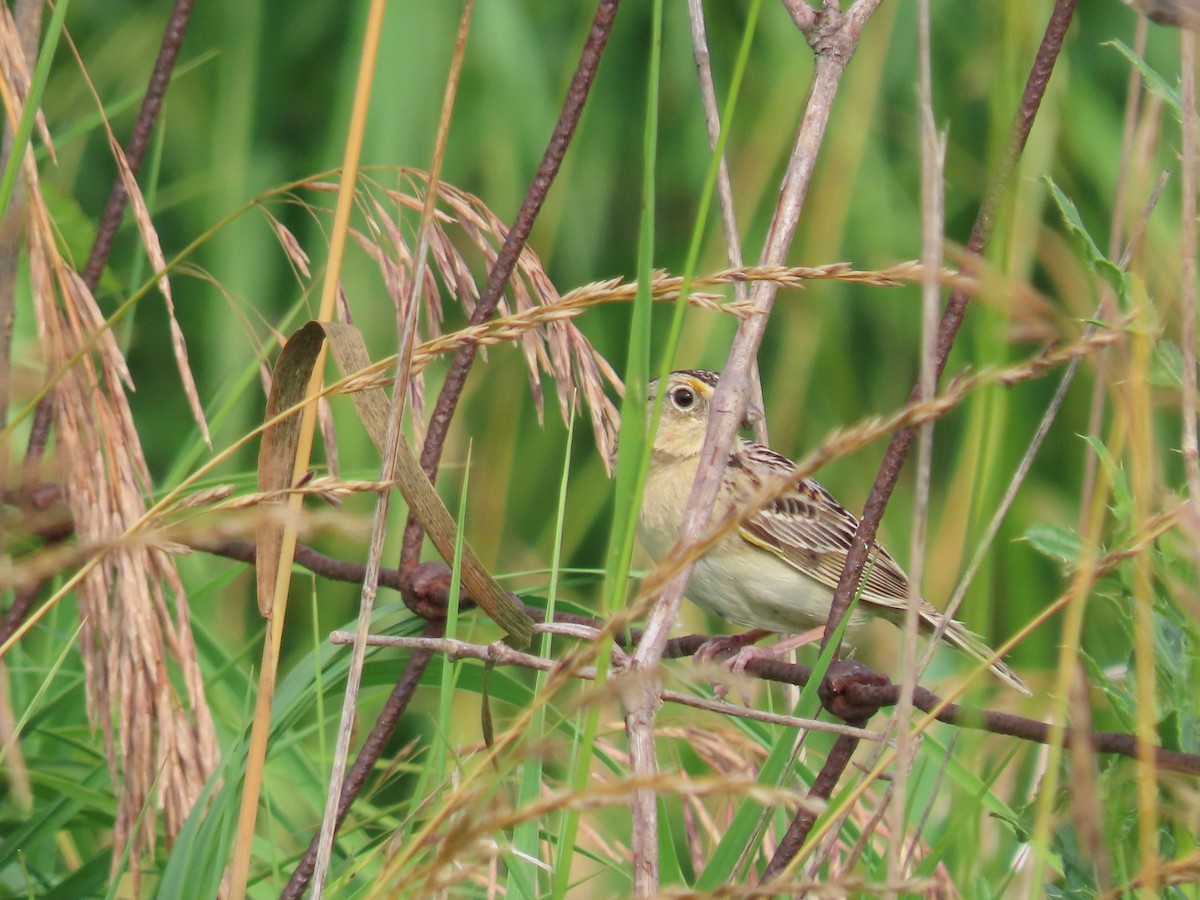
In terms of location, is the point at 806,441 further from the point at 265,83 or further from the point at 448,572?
the point at 448,572

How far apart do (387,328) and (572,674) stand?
10.2 ft

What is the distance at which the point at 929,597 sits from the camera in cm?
352

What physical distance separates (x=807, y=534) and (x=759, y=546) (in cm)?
19

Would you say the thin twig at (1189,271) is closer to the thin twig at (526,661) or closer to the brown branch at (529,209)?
the thin twig at (526,661)

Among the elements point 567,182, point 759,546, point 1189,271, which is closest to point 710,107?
point 1189,271

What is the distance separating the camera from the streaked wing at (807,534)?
10.9 ft

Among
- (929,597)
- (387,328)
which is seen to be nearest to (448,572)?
(929,597)

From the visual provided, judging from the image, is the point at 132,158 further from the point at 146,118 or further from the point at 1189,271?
the point at 1189,271

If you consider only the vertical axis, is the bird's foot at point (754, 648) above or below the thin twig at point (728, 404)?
below

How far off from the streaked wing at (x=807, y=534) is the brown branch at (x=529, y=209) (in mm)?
1418

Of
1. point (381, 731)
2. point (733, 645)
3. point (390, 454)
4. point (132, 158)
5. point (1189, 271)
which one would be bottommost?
point (733, 645)

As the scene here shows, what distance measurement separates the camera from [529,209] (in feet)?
5.94

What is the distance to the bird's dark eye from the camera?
138 inches

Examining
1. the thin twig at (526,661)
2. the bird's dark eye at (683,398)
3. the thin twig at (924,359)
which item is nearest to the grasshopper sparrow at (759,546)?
the bird's dark eye at (683,398)
